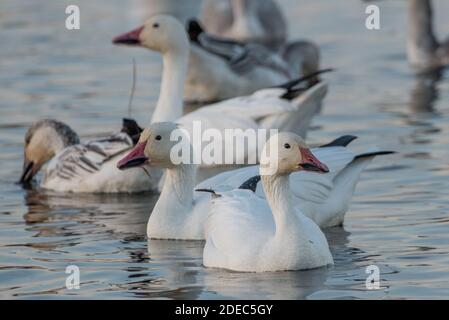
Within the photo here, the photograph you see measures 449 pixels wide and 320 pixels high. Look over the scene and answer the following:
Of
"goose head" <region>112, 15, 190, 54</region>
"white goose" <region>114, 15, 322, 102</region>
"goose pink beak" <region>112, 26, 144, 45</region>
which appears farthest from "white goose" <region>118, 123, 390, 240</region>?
"white goose" <region>114, 15, 322, 102</region>

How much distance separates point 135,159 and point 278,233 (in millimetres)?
1500

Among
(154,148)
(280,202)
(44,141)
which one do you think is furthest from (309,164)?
(44,141)

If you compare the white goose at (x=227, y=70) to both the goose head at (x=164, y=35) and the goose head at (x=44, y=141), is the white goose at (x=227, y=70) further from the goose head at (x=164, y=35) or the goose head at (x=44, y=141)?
the goose head at (x=44, y=141)

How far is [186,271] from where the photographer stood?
28.1 feet

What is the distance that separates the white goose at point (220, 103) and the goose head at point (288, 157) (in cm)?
339

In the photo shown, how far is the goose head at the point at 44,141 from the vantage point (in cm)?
1211

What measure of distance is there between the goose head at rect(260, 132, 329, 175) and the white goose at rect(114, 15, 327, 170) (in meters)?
3.39

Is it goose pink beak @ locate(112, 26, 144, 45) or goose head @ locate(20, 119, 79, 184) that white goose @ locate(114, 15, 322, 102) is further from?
goose head @ locate(20, 119, 79, 184)

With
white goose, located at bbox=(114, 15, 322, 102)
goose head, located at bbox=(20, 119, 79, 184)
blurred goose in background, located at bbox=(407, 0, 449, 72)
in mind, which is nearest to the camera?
goose head, located at bbox=(20, 119, 79, 184)

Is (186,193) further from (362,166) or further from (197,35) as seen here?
(197,35)

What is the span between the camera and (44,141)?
12141 millimetres

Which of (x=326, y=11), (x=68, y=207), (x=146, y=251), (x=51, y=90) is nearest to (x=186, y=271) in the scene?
(x=146, y=251)

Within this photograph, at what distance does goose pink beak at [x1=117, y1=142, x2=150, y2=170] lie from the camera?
364 inches

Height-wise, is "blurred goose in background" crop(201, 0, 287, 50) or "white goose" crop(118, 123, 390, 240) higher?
"blurred goose in background" crop(201, 0, 287, 50)
